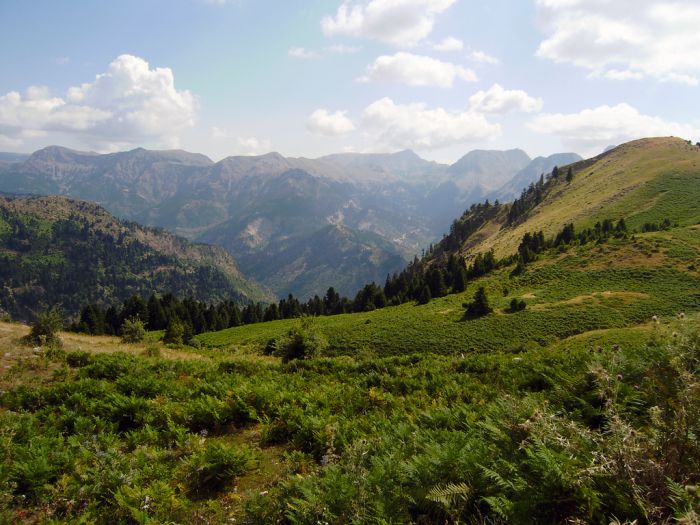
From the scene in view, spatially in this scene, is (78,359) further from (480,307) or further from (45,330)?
(480,307)

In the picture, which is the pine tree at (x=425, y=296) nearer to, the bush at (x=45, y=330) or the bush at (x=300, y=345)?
the bush at (x=300, y=345)

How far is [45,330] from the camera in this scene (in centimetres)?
2019

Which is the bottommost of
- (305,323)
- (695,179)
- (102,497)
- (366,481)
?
(305,323)

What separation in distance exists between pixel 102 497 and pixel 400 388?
32.4ft

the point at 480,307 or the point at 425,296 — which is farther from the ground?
the point at 480,307

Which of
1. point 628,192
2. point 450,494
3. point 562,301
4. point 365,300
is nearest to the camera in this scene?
point 450,494

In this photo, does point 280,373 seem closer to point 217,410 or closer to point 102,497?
point 217,410

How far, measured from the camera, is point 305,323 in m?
27.8

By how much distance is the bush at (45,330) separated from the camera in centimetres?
1936

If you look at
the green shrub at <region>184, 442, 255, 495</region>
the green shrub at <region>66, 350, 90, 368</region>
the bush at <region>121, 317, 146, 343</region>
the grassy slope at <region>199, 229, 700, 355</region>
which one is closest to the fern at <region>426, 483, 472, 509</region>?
the green shrub at <region>184, 442, 255, 495</region>

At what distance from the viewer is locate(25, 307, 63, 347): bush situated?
19359mm

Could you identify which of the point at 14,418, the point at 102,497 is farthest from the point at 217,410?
the point at 14,418

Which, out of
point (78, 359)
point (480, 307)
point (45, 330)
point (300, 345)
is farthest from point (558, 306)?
point (45, 330)

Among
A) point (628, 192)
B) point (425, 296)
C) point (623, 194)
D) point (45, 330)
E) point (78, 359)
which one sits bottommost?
point (425, 296)
